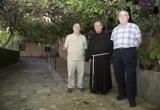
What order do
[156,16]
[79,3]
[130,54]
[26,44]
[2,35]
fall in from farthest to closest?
1. [26,44]
2. [2,35]
3. [79,3]
4. [156,16]
5. [130,54]

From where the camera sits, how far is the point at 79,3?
518 inches

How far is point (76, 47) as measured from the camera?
34.0ft

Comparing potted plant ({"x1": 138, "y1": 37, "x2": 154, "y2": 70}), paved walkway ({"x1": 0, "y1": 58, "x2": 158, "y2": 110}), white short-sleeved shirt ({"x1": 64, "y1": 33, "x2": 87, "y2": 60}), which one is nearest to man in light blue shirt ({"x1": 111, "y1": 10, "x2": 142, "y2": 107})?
paved walkway ({"x1": 0, "y1": 58, "x2": 158, "y2": 110})

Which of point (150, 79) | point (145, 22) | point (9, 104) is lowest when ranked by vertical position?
point (9, 104)

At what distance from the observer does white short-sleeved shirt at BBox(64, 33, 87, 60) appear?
1035 centimetres

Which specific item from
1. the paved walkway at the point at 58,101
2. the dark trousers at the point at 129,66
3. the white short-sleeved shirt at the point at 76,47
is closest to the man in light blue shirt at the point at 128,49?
the dark trousers at the point at 129,66

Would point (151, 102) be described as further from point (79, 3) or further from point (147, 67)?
point (79, 3)

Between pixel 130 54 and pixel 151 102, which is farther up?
pixel 130 54

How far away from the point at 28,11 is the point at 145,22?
13.6 meters

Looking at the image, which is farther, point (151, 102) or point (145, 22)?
point (145, 22)

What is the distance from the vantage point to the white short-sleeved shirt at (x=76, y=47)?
10.4 m

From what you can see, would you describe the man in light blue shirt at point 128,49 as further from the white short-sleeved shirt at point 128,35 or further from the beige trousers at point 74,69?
the beige trousers at point 74,69

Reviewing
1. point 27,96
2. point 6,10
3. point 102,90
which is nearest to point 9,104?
point 27,96

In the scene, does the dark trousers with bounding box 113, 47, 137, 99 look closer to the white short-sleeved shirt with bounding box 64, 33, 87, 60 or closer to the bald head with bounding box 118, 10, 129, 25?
the bald head with bounding box 118, 10, 129, 25
